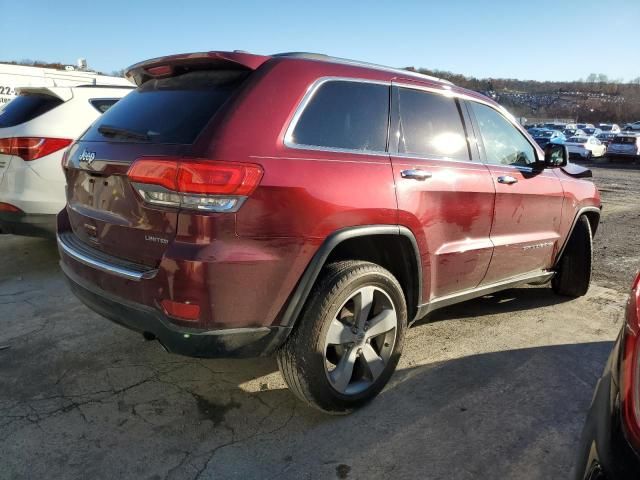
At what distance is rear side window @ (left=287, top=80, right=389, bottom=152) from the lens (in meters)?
2.56

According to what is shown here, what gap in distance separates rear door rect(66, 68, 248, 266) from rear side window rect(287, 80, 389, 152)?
0.38m

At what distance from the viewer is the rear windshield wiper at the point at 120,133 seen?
2.54m

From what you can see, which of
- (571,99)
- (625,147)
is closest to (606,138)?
(625,147)

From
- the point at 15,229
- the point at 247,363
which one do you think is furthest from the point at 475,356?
the point at 15,229

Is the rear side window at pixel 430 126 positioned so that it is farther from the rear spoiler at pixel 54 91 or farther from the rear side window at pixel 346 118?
the rear spoiler at pixel 54 91

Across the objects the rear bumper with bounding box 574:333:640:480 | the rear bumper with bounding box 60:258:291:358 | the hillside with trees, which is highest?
the hillside with trees

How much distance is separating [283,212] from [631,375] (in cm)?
146

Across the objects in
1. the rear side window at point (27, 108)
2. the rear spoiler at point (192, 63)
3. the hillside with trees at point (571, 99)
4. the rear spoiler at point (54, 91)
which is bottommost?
the rear side window at point (27, 108)

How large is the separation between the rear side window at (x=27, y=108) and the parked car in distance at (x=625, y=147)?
2866 cm

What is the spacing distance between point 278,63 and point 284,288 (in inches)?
44.2

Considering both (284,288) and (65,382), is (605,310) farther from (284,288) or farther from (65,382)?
(65,382)

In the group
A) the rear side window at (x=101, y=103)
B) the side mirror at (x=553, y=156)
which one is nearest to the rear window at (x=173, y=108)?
the rear side window at (x=101, y=103)

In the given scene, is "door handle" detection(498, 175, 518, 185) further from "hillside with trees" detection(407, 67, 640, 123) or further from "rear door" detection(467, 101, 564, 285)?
"hillside with trees" detection(407, 67, 640, 123)

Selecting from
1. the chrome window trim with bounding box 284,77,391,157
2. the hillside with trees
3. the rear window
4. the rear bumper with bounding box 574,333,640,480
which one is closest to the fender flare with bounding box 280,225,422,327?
the chrome window trim with bounding box 284,77,391,157
